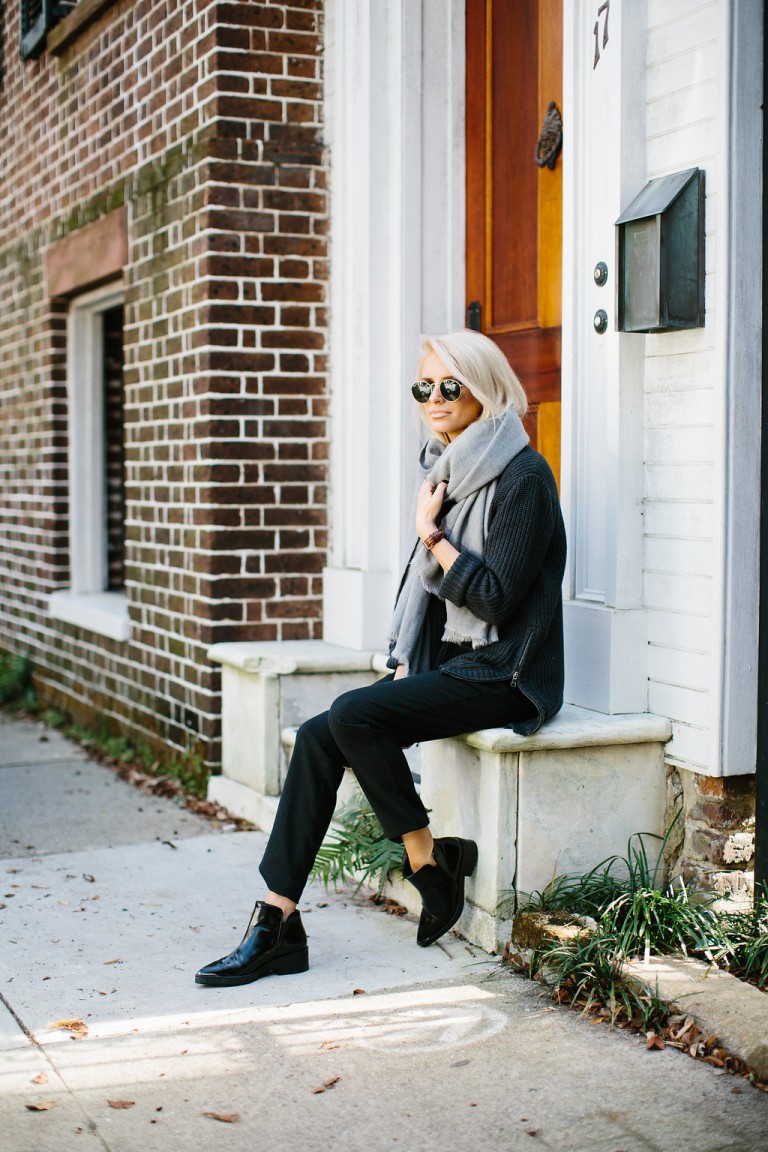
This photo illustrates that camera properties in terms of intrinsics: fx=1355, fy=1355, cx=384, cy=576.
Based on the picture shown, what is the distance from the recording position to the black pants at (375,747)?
375 centimetres

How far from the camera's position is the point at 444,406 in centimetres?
394

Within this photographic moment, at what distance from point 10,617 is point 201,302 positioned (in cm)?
414

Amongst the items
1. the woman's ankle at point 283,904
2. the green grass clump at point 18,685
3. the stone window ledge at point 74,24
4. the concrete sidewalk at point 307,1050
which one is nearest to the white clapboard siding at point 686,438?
the concrete sidewalk at point 307,1050

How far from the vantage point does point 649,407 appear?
4.04m

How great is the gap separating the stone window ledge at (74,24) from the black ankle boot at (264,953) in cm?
506

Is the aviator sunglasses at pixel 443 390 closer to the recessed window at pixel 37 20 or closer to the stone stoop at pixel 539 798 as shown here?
the stone stoop at pixel 539 798

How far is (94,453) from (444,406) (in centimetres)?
457

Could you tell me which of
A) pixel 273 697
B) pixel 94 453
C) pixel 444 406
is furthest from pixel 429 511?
pixel 94 453

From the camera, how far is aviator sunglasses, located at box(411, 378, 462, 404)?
3.89m

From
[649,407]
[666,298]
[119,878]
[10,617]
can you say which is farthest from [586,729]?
[10,617]

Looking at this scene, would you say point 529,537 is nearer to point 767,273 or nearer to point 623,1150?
point 767,273

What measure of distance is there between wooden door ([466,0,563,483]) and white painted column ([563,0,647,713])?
432mm

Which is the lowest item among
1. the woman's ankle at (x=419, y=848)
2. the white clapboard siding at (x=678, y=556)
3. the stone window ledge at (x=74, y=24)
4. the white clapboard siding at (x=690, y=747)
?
the woman's ankle at (x=419, y=848)

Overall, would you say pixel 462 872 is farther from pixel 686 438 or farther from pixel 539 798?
pixel 686 438
